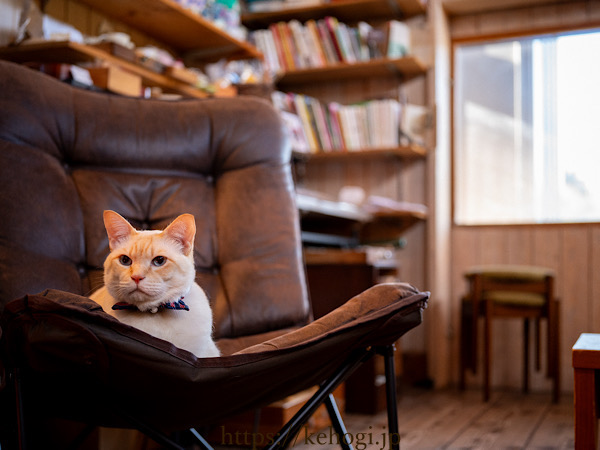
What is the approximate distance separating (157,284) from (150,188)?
552mm

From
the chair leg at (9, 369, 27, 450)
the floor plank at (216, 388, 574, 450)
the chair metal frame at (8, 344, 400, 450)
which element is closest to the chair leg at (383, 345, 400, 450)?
the chair metal frame at (8, 344, 400, 450)

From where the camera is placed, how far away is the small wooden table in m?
1.14

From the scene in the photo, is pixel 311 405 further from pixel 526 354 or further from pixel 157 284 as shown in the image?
pixel 526 354

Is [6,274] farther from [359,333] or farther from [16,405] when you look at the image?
[359,333]

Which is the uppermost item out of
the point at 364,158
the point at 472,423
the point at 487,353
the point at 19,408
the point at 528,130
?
the point at 528,130

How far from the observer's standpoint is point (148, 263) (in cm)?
100

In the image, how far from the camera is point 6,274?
1169 millimetres

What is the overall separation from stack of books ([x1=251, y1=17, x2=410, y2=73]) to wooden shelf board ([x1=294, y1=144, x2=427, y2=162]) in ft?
1.65

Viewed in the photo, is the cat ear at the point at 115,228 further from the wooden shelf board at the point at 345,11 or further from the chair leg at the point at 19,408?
the wooden shelf board at the point at 345,11

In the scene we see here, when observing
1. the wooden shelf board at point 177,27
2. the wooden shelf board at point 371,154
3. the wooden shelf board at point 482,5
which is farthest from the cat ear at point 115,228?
the wooden shelf board at point 482,5

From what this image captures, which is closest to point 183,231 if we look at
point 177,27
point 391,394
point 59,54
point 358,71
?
point 391,394

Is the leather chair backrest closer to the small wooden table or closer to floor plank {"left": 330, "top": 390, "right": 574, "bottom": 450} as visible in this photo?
the small wooden table

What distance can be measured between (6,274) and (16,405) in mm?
395

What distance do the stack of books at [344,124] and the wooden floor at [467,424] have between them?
1.35m
